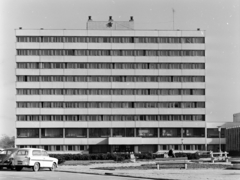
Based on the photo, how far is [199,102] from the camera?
114250mm

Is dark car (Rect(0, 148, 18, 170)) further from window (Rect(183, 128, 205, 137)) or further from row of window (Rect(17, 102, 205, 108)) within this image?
window (Rect(183, 128, 205, 137))

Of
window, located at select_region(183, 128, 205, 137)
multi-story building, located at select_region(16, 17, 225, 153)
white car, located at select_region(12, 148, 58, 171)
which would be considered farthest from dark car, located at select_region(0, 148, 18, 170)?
window, located at select_region(183, 128, 205, 137)

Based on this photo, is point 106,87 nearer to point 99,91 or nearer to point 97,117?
point 99,91

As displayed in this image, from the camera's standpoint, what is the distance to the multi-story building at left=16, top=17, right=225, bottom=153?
11050 centimetres

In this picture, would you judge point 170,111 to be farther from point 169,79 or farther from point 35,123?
point 35,123

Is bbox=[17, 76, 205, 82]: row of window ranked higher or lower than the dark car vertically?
higher

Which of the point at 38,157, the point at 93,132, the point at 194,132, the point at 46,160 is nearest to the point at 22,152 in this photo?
the point at 38,157

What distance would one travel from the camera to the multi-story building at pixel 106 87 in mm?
110500

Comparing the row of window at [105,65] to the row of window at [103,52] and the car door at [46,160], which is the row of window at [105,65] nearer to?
the row of window at [103,52]

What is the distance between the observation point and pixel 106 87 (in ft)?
364

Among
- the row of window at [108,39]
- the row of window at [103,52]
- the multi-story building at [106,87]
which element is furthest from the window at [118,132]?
the row of window at [108,39]

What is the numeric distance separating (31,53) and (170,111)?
3183 cm

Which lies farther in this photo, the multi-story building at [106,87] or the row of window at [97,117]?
the row of window at [97,117]

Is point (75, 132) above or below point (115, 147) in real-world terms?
above
